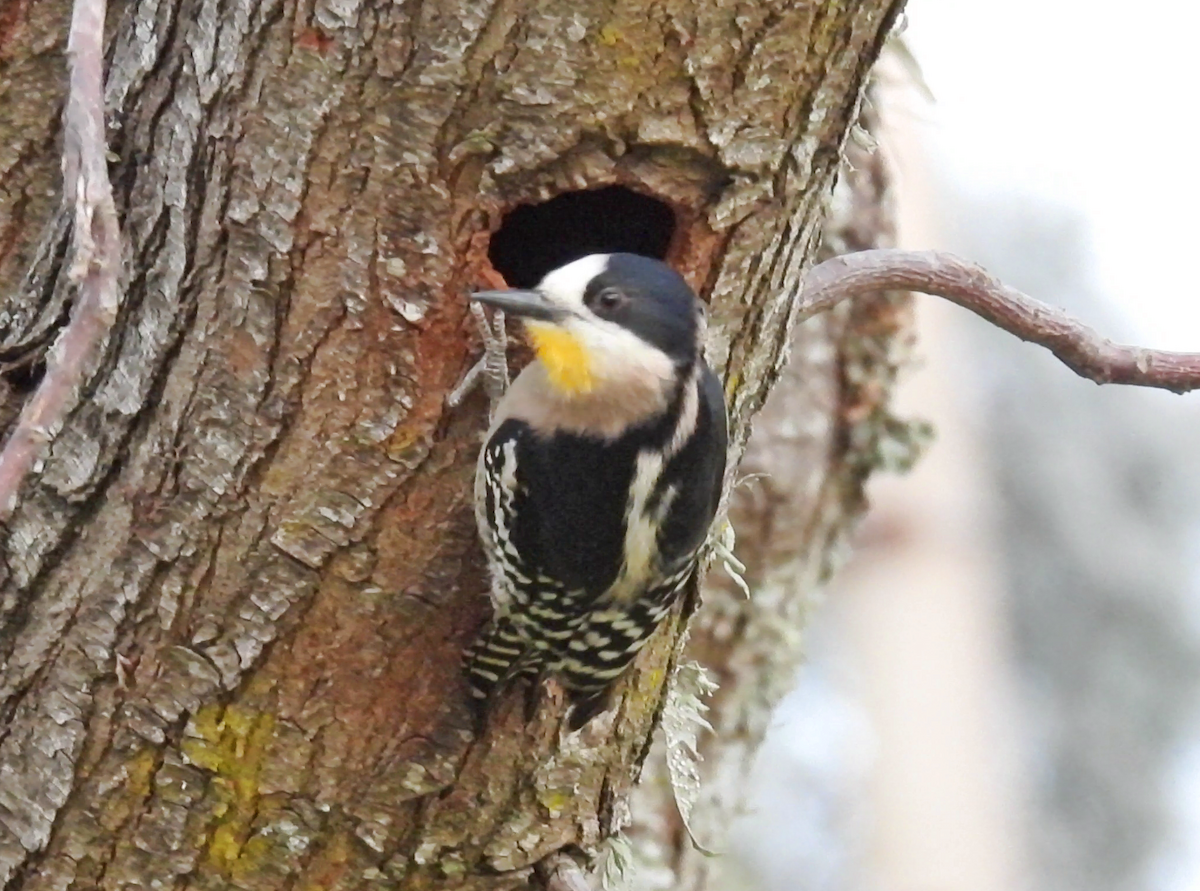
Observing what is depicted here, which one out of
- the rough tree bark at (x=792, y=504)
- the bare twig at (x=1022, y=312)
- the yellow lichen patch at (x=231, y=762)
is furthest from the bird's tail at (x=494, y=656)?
the rough tree bark at (x=792, y=504)

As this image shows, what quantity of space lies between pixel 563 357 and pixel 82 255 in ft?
3.80

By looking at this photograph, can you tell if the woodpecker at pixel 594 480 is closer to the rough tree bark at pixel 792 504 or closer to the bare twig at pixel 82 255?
the bare twig at pixel 82 255

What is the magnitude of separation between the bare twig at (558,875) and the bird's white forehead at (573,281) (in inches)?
35.2

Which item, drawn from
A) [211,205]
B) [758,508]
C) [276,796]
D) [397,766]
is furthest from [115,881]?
[758,508]

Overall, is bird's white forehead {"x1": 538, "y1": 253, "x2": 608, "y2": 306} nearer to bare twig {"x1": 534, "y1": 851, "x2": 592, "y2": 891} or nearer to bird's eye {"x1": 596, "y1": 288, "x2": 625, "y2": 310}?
bird's eye {"x1": 596, "y1": 288, "x2": 625, "y2": 310}

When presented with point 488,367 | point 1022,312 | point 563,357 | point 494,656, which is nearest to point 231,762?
point 494,656

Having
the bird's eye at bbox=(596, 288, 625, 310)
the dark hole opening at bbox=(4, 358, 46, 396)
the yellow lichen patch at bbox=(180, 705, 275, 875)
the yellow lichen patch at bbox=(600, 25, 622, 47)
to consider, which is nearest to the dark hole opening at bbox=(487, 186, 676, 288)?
the bird's eye at bbox=(596, 288, 625, 310)

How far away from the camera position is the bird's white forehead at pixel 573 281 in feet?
7.19

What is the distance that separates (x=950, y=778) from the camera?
508cm

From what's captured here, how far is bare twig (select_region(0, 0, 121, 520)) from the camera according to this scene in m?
1.12

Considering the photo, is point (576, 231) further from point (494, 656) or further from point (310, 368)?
point (494, 656)

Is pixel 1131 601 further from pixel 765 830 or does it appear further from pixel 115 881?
pixel 115 881

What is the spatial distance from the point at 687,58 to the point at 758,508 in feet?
7.09

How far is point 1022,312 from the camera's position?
8.68 ft
